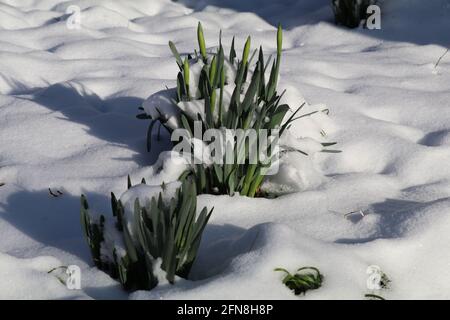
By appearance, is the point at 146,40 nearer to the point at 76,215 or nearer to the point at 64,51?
the point at 64,51

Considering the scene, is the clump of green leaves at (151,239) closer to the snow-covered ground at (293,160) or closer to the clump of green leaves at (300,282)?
the snow-covered ground at (293,160)

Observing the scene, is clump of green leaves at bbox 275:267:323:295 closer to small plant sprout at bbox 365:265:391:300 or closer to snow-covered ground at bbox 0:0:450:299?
snow-covered ground at bbox 0:0:450:299

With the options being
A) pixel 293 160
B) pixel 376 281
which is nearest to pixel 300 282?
pixel 376 281

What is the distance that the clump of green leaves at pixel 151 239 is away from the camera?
59.4 inches

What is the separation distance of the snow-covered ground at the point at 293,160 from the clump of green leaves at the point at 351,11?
9 cm

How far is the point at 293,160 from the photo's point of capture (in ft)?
6.97

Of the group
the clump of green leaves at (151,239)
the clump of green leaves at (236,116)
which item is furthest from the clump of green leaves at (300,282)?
the clump of green leaves at (236,116)

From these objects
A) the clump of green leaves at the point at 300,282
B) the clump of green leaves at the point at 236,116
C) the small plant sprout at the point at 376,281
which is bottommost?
the small plant sprout at the point at 376,281

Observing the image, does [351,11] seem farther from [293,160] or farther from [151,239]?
[151,239]

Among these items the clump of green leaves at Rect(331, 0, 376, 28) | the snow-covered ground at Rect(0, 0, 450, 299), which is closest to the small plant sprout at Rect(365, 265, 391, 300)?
the snow-covered ground at Rect(0, 0, 450, 299)

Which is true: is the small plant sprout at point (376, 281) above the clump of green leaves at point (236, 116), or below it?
below

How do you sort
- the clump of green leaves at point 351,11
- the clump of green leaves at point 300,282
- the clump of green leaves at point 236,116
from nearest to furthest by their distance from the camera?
the clump of green leaves at point 300,282 < the clump of green leaves at point 236,116 < the clump of green leaves at point 351,11

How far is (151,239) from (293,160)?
0.79m
